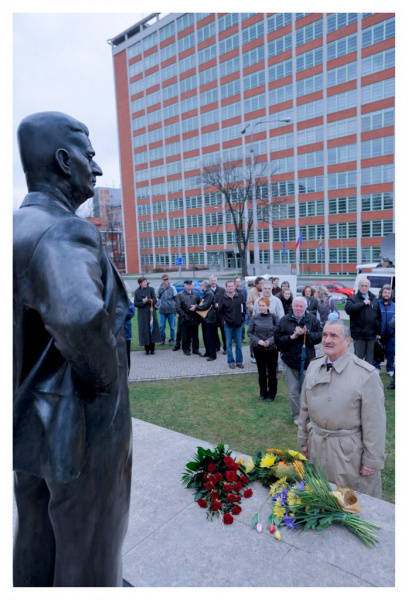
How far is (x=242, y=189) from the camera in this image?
41625 mm

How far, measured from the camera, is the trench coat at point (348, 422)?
309 cm

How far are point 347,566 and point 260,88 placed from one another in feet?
165

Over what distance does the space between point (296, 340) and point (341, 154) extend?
1667 inches

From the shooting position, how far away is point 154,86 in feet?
175

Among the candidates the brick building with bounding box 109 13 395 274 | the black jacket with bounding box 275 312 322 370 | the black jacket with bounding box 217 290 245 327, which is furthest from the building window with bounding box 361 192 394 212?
the black jacket with bounding box 275 312 322 370

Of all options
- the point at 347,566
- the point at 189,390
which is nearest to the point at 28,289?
the point at 347,566

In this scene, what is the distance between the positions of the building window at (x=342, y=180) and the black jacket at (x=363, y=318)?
3912 centimetres

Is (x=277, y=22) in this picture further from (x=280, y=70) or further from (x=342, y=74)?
(x=342, y=74)

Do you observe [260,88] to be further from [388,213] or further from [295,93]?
[388,213]

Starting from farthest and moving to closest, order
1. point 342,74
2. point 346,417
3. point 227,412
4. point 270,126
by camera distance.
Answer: point 270,126, point 342,74, point 227,412, point 346,417

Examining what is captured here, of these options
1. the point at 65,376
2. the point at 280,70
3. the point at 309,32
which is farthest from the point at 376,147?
the point at 65,376

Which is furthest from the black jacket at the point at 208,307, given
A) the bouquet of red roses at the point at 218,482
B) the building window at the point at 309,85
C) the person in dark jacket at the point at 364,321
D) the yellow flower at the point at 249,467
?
the building window at the point at 309,85

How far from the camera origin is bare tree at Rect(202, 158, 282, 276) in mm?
41562

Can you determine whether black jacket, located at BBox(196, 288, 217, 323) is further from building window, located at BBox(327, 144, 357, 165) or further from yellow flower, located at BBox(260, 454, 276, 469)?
building window, located at BBox(327, 144, 357, 165)
